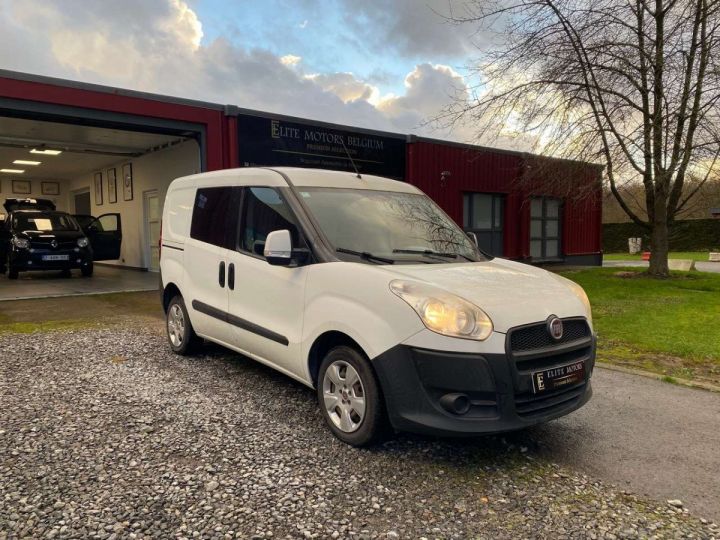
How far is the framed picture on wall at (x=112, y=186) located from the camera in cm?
1778

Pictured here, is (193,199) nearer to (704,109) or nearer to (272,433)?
(272,433)

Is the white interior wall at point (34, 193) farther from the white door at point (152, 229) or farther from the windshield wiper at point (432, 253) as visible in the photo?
the windshield wiper at point (432, 253)

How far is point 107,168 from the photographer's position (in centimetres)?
1823

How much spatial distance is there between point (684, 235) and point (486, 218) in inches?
874

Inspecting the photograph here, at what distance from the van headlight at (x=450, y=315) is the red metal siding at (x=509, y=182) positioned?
11.1 metres

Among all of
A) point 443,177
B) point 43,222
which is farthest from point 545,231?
point 43,222

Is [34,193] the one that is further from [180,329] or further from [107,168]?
[180,329]

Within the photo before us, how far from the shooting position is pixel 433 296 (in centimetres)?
306

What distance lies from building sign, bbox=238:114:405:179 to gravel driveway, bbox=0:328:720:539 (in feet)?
26.0

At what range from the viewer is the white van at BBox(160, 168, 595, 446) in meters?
3.00

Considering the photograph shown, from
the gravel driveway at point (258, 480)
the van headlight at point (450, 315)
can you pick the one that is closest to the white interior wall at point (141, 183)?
the gravel driveway at point (258, 480)

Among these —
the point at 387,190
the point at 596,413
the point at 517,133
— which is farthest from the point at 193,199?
the point at 517,133

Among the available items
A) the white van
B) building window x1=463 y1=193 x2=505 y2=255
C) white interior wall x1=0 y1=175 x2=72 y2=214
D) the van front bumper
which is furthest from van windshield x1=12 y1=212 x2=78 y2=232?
the van front bumper

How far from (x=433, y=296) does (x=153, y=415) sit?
7.73 feet
